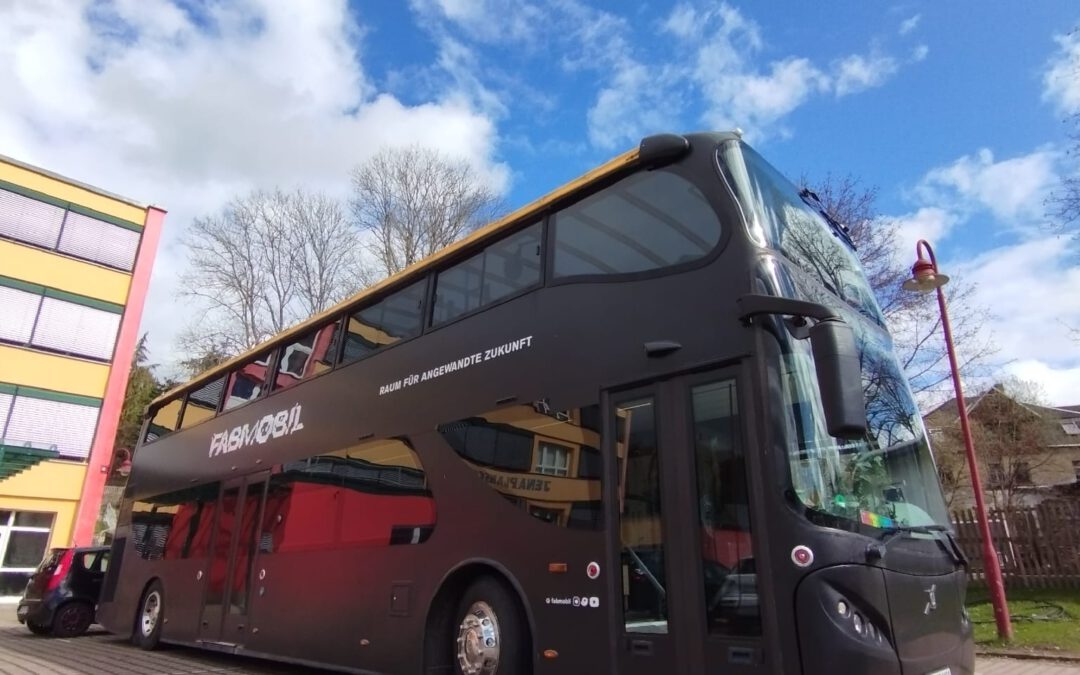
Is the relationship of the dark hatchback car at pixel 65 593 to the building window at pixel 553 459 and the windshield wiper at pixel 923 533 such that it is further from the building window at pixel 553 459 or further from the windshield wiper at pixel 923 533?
the windshield wiper at pixel 923 533

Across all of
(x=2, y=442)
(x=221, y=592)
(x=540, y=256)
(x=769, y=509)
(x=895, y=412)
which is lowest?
(x=221, y=592)

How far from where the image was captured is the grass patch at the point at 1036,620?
27.4 feet

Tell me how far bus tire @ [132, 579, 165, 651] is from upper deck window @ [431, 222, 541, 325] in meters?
7.25

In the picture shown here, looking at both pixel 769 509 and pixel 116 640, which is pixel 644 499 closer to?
pixel 769 509

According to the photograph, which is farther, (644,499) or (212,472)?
(212,472)

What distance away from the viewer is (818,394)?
3.93m

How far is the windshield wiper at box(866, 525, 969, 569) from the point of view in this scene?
360 cm

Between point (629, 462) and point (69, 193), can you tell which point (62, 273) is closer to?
A: point (69, 193)

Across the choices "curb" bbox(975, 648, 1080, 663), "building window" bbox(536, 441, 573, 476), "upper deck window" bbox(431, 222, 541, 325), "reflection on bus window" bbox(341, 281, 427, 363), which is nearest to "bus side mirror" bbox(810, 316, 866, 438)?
"building window" bbox(536, 441, 573, 476)

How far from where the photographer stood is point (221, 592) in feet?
28.9

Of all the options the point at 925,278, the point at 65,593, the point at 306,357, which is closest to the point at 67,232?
the point at 65,593

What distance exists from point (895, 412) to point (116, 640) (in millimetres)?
13610

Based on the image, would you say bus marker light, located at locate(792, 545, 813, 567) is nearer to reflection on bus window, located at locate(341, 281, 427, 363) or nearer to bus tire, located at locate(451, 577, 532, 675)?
bus tire, located at locate(451, 577, 532, 675)

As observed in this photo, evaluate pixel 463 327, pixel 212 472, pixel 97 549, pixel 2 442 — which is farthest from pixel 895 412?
pixel 2 442
